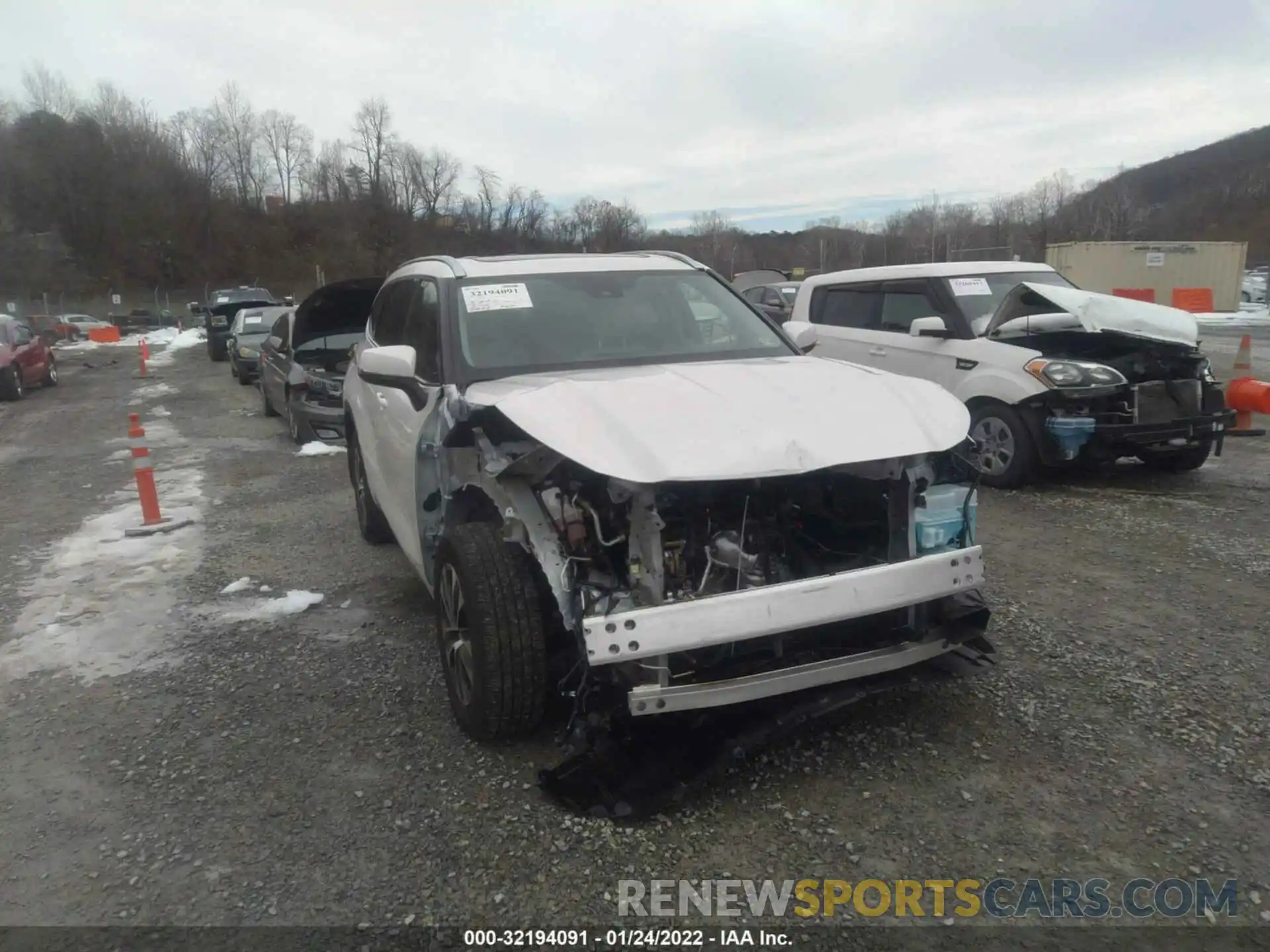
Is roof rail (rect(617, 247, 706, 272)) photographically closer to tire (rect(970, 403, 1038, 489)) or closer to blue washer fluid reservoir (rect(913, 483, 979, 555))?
blue washer fluid reservoir (rect(913, 483, 979, 555))

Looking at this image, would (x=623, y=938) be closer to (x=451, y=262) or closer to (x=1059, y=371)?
(x=451, y=262)

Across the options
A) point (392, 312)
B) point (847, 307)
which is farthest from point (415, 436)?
point (847, 307)

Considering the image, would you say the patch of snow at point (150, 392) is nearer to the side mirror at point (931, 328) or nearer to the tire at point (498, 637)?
the side mirror at point (931, 328)

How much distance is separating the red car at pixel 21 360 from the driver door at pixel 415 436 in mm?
14382

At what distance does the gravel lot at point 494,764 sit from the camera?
2.65 metres

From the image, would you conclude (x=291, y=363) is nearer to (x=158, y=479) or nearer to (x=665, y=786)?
(x=158, y=479)

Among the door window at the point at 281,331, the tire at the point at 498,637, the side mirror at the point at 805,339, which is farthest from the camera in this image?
the door window at the point at 281,331

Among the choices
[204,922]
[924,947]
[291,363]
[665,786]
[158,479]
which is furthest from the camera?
[291,363]

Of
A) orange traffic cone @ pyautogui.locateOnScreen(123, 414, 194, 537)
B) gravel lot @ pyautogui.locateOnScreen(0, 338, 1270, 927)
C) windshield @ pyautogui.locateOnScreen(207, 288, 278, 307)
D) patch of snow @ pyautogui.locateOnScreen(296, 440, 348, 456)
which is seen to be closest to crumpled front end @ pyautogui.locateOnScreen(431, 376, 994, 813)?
gravel lot @ pyautogui.locateOnScreen(0, 338, 1270, 927)

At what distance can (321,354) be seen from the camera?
10.3m

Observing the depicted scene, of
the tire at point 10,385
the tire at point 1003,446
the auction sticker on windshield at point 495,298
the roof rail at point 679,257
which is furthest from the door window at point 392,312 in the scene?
the tire at point 10,385

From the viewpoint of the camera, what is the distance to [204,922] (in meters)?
2.52

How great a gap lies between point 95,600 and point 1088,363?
6843 mm

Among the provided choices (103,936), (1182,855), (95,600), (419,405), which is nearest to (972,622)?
(1182,855)
